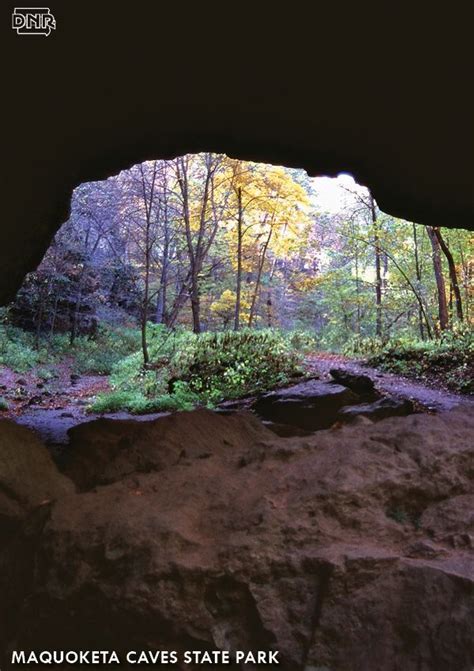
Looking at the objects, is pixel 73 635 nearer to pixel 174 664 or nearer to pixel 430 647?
pixel 174 664

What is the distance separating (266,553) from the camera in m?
2.55

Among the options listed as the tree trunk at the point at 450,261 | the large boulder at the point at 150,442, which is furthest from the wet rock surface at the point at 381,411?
the tree trunk at the point at 450,261

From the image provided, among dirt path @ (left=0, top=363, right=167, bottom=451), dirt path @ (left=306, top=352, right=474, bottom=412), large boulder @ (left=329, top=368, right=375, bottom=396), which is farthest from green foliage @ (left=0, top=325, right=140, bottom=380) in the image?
large boulder @ (left=329, top=368, right=375, bottom=396)

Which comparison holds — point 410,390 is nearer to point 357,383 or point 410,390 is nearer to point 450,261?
point 357,383

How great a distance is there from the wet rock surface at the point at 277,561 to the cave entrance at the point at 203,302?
3.61m

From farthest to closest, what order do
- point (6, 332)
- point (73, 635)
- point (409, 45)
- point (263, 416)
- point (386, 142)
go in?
point (6, 332)
point (263, 416)
point (386, 142)
point (409, 45)
point (73, 635)

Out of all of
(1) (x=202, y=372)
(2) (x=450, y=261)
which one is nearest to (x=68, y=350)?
(1) (x=202, y=372)

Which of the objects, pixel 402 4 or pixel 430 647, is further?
pixel 402 4

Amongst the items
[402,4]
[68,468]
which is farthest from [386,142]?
[68,468]

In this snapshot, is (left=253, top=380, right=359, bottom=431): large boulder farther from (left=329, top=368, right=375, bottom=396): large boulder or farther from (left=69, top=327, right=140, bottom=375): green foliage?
(left=69, top=327, right=140, bottom=375): green foliage

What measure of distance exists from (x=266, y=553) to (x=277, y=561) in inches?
2.9

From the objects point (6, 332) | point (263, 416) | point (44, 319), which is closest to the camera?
point (263, 416)

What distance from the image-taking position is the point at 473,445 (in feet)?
11.1

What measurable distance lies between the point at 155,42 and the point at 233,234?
40.8 feet
